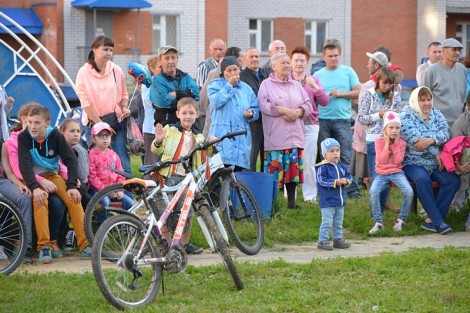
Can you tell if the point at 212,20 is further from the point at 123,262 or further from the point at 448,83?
the point at 123,262

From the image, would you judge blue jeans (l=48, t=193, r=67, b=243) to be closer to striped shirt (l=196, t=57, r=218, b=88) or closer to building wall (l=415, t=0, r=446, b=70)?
striped shirt (l=196, t=57, r=218, b=88)

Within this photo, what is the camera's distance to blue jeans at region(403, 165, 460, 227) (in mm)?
11938

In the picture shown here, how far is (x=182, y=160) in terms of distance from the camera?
8.86 meters

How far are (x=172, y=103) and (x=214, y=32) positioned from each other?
27271 mm

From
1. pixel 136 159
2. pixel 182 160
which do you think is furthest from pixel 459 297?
pixel 136 159

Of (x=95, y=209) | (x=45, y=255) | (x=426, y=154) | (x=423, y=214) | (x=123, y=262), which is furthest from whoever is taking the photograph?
(x=423, y=214)

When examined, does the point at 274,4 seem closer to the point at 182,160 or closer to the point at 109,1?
the point at 109,1

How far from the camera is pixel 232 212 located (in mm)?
10391

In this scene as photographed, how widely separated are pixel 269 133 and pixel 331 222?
212cm

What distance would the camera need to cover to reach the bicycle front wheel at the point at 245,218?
10312 mm

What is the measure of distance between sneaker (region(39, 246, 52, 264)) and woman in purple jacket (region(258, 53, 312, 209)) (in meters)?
3.55

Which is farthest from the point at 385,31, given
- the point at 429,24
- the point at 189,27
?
the point at 189,27

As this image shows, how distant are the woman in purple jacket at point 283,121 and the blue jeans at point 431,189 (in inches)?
55.1

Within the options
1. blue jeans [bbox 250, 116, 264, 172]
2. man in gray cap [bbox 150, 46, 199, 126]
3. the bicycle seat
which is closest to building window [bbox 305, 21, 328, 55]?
blue jeans [bbox 250, 116, 264, 172]
